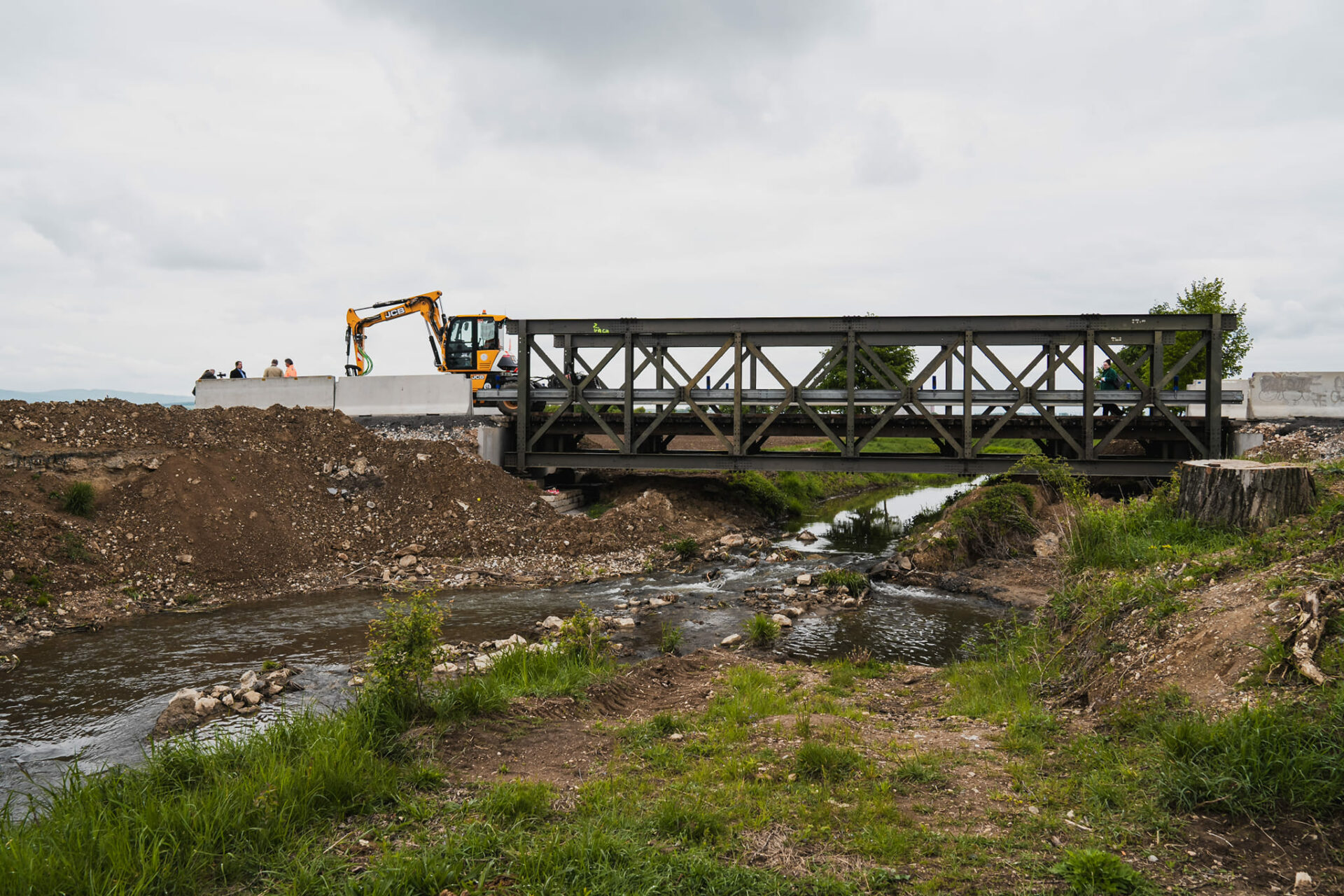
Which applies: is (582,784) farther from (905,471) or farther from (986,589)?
(905,471)

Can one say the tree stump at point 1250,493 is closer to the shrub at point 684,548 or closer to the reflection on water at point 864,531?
the reflection on water at point 864,531


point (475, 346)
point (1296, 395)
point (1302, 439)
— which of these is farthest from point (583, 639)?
point (1296, 395)

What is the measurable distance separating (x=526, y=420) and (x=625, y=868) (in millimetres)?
17968

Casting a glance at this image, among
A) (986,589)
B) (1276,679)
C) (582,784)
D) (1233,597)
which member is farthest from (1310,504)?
(582,784)

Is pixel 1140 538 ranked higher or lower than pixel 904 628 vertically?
higher

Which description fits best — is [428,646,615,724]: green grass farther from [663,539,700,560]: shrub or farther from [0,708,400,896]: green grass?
[663,539,700,560]: shrub

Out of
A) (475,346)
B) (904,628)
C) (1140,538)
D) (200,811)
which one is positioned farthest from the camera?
(475,346)

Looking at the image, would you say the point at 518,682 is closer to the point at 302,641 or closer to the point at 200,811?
the point at 200,811

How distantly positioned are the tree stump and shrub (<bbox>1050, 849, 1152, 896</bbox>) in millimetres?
5705

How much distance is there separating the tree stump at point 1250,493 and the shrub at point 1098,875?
570 cm

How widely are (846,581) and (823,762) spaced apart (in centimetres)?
813

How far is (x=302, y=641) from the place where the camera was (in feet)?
33.6

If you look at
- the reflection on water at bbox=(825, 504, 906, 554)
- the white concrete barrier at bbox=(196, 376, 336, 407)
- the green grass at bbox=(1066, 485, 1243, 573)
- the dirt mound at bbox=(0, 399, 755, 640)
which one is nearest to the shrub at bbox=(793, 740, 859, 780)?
the green grass at bbox=(1066, 485, 1243, 573)

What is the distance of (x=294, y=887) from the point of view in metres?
3.67
